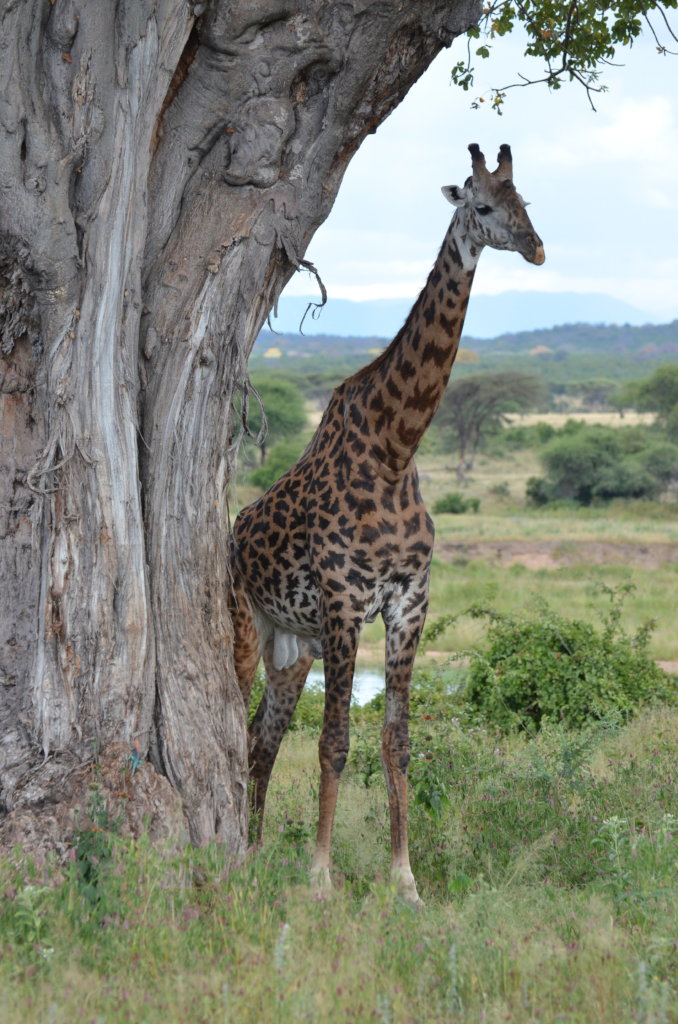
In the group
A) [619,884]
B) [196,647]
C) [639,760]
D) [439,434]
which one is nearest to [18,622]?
[196,647]

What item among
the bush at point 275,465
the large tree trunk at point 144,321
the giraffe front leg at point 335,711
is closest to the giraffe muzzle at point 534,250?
the large tree trunk at point 144,321

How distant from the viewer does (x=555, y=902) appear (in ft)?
14.1

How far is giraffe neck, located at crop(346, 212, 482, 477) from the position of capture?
4934mm

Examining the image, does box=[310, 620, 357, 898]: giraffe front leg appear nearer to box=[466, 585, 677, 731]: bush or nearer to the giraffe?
the giraffe

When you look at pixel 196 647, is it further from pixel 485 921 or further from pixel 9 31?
pixel 9 31

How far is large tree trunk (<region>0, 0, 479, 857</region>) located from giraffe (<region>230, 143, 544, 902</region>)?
1.39 ft

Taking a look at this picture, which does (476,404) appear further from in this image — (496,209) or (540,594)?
(496,209)

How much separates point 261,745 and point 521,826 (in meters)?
1.42

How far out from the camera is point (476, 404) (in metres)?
50.0

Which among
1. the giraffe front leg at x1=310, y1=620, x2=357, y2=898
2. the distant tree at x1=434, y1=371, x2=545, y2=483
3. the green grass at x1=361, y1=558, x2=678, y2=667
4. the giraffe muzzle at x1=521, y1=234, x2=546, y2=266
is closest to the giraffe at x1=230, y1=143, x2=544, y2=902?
the giraffe front leg at x1=310, y1=620, x2=357, y2=898

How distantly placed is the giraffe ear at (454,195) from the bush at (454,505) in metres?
33.6

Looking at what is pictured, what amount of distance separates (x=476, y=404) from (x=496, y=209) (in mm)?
45772

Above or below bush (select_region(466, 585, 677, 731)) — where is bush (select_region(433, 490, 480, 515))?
below

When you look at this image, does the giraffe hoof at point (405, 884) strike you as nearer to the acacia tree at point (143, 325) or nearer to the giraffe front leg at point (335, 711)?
the giraffe front leg at point (335, 711)
